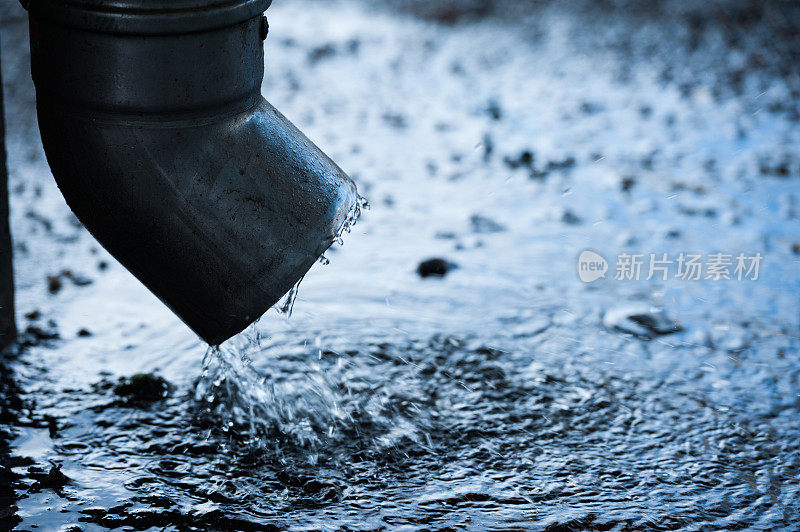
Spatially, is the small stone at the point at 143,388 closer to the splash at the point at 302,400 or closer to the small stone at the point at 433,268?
the splash at the point at 302,400

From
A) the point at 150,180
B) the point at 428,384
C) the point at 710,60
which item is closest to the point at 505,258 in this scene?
the point at 428,384

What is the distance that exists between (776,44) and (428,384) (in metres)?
3.96

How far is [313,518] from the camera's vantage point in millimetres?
2246

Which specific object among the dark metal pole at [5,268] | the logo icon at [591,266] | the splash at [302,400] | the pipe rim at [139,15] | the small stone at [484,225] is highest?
the small stone at [484,225]

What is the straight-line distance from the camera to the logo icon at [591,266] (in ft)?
11.4

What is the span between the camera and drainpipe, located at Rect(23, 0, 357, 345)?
189 cm

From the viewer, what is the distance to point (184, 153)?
6.50 feet

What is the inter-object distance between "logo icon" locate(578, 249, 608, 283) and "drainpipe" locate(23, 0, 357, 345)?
1.55m

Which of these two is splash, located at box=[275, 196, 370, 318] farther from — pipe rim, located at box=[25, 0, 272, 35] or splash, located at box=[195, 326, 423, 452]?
pipe rim, located at box=[25, 0, 272, 35]

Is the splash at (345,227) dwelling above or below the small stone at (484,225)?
below

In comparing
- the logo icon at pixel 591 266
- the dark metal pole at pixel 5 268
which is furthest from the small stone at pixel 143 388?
the logo icon at pixel 591 266

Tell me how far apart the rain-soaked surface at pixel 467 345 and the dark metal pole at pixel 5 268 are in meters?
0.08

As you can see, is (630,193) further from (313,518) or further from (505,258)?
(313,518)

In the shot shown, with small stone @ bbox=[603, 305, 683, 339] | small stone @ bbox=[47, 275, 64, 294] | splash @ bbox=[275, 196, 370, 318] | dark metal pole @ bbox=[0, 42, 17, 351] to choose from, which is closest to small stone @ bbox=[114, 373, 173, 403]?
dark metal pole @ bbox=[0, 42, 17, 351]
